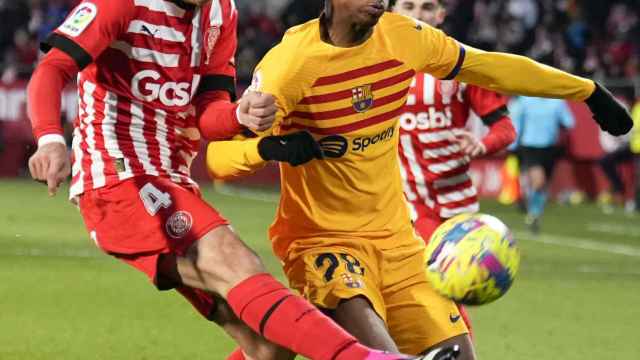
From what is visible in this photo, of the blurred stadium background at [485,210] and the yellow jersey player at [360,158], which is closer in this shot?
the yellow jersey player at [360,158]

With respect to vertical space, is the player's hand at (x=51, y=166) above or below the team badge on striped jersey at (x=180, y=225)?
above

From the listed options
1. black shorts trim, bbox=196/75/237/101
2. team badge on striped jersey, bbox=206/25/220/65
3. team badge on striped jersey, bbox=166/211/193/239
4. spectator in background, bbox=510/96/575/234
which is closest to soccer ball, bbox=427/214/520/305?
team badge on striped jersey, bbox=166/211/193/239

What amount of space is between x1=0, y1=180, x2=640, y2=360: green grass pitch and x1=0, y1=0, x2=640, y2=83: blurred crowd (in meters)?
8.56

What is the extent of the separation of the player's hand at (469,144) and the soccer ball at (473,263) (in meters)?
1.86

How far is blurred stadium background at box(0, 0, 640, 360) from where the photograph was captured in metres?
9.43

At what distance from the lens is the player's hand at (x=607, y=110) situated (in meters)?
6.44

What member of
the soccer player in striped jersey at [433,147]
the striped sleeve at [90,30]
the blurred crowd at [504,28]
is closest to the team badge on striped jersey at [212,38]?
the striped sleeve at [90,30]

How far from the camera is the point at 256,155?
562 centimetres

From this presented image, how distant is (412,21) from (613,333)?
4.60m

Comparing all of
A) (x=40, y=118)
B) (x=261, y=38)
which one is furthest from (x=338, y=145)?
(x=261, y=38)

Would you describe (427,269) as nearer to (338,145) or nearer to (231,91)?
(338,145)

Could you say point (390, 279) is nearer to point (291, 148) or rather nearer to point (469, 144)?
point (291, 148)

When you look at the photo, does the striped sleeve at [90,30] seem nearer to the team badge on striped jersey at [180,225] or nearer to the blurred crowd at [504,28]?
the team badge on striped jersey at [180,225]

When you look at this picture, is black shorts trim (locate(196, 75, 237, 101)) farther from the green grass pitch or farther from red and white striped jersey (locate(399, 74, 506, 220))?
the green grass pitch
